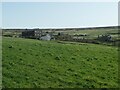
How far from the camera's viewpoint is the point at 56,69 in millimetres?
27984

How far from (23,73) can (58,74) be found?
3.15 metres

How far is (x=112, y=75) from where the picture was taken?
2798 cm

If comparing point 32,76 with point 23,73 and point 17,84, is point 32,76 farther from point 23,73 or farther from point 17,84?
point 17,84

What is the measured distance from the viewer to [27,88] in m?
22.1

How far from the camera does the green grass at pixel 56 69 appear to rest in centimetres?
2397

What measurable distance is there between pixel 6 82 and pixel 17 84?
0.87 metres

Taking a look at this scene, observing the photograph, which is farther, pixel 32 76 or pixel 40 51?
pixel 40 51

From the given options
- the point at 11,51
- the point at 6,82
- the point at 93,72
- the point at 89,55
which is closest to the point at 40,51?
the point at 11,51

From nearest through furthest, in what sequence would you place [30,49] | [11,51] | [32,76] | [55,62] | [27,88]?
[27,88] → [32,76] → [55,62] → [11,51] → [30,49]

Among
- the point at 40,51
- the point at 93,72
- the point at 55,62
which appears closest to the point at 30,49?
the point at 40,51

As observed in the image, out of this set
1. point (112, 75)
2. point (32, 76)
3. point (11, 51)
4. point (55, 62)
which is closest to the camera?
point (32, 76)

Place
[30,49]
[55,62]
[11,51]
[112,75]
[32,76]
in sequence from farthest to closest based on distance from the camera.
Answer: [30,49] < [11,51] < [55,62] < [112,75] < [32,76]

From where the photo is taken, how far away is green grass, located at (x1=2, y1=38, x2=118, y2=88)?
23969 mm

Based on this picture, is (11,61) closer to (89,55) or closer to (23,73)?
(23,73)
